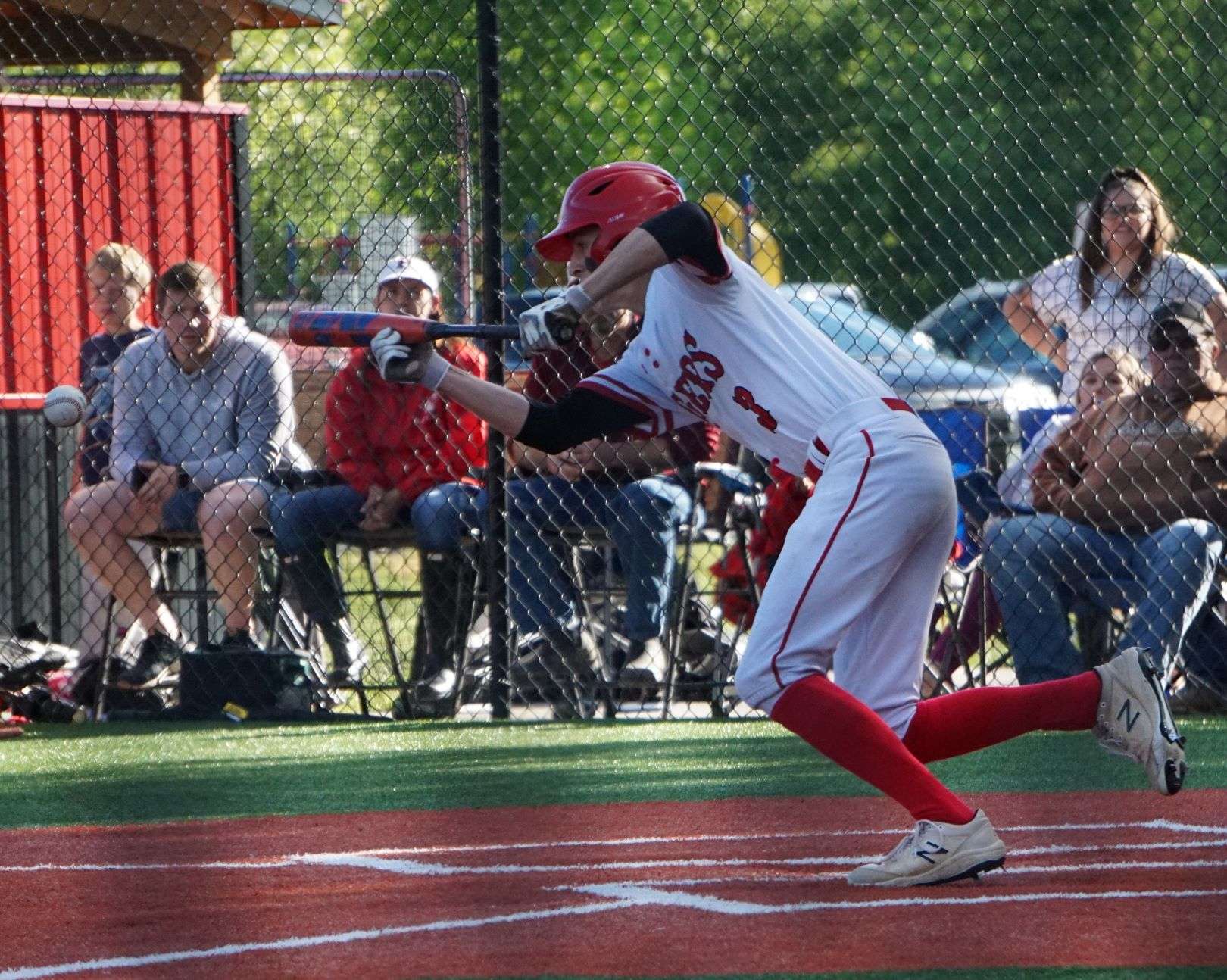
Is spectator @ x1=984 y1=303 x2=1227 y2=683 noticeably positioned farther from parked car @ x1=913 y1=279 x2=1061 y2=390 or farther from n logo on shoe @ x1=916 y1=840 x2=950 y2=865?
parked car @ x1=913 y1=279 x2=1061 y2=390

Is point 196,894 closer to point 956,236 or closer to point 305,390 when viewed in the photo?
point 305,390

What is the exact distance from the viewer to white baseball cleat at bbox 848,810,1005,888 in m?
3.62

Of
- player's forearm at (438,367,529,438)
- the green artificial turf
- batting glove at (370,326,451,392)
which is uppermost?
batting glove at (370,326,451,392)

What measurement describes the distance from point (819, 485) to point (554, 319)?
23.5 inches

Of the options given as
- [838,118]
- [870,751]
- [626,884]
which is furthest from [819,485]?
[838,118]

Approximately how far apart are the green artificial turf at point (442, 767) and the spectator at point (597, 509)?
36 centimetres

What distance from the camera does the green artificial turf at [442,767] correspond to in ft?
17.4

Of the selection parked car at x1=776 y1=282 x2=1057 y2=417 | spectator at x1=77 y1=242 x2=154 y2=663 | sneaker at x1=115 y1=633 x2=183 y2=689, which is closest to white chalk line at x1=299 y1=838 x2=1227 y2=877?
sneaker at x1=115 y1=633 x2=183 y2=689

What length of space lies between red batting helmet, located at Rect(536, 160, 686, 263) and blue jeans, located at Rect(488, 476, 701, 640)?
258cm

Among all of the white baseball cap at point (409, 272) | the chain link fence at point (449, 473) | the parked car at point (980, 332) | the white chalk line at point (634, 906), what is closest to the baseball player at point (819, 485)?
the white chalk line at point (634, 906)

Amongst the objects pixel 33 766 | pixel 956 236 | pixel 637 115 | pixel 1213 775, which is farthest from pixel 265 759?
pixel 956 236

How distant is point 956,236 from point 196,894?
53.4 feet

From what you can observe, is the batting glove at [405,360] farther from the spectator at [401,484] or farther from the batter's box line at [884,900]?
the spectator at [401,484]

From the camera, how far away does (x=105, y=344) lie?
→ 7801 millimetres
